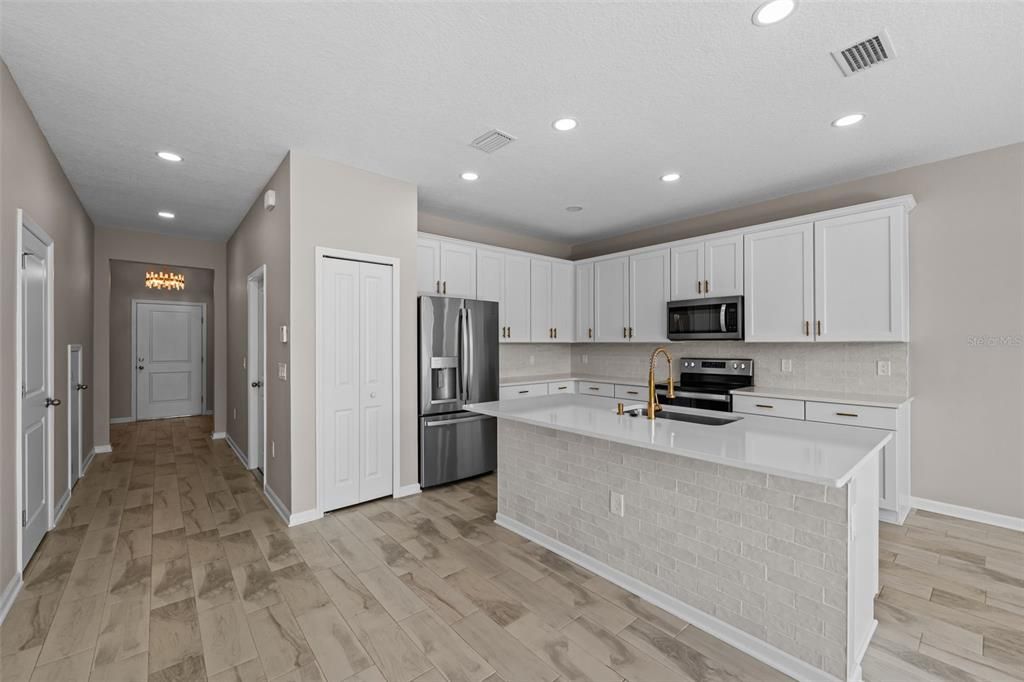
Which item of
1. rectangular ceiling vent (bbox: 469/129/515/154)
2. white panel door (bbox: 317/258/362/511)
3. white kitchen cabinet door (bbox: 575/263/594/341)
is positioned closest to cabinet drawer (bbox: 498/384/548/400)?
white kitchen cabinet door (bbox: 575/263/594/341)

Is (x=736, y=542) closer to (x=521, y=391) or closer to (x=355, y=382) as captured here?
(x=355, y=382)

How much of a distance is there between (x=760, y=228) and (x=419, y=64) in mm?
3378

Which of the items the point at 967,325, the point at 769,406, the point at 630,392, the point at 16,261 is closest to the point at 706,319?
the point at 769,406

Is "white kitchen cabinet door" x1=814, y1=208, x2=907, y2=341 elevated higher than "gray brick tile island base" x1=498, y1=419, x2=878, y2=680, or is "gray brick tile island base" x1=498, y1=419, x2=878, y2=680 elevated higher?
"white kitchen cabinet door" x1=814, y1=208, x2=907, y2=341

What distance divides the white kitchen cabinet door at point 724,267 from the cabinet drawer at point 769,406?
1.02 metres

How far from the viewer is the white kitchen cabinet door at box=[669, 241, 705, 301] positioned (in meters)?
4.70

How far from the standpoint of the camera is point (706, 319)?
4.59 metres

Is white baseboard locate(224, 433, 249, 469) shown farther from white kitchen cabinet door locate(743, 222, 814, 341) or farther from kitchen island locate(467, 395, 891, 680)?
white kitchen cabinet door locate(743, 222, 814, 341)

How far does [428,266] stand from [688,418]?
2901mm

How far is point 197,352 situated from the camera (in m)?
8.43

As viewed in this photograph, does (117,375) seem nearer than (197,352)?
Yes

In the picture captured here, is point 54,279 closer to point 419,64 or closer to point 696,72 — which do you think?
point 419,64

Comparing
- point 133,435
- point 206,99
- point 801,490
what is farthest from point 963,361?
point 133,435

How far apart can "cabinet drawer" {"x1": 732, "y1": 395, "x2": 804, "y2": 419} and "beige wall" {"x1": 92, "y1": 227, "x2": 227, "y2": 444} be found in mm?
6391
